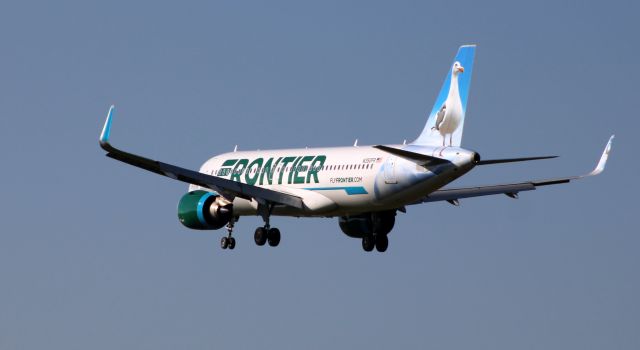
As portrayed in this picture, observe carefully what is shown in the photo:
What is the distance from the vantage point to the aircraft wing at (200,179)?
74062 mm

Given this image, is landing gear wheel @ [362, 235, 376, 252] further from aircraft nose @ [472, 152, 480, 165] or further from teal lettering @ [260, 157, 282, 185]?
aircraft nose @ [472, 152, 480, 165]

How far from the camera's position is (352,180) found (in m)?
81.2

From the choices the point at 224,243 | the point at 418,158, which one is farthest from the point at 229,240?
the point at 418,158

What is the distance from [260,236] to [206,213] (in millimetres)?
2815

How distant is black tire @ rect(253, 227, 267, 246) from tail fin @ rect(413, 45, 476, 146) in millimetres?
8709

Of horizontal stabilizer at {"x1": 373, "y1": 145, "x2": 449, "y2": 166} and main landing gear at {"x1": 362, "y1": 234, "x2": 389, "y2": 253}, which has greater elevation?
horizontal stabilizer at {"x1": 373, "y1": 145, "x2": 449, "y2": 166}

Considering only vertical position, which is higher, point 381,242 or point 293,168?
point 293,168

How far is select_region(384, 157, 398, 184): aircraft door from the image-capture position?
79125 mm

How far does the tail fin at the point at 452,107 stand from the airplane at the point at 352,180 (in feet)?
0.15

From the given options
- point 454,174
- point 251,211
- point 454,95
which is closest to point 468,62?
→ point 454,95

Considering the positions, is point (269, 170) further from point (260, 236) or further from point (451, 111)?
point (451, 111)

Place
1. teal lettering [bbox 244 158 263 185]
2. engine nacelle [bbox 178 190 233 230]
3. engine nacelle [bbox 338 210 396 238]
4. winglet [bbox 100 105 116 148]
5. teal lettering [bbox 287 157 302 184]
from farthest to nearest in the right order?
teal lettering [bbox 244 158 263 185]
engine nacelle [bbox 338 210 396 238]
teal lettering [bbox 287 157 302 184]
engine nacelle [bbox 178 190 233 230]
winglet [bbox 100 105 116 148]

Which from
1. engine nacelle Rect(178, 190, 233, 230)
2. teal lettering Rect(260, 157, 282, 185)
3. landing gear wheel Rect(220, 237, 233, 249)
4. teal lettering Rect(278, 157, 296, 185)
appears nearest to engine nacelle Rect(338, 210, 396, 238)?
teal lettering Rect(278, 157, 296, 185)

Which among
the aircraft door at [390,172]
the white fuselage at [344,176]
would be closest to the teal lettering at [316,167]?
the white fuselage at [344,176]
